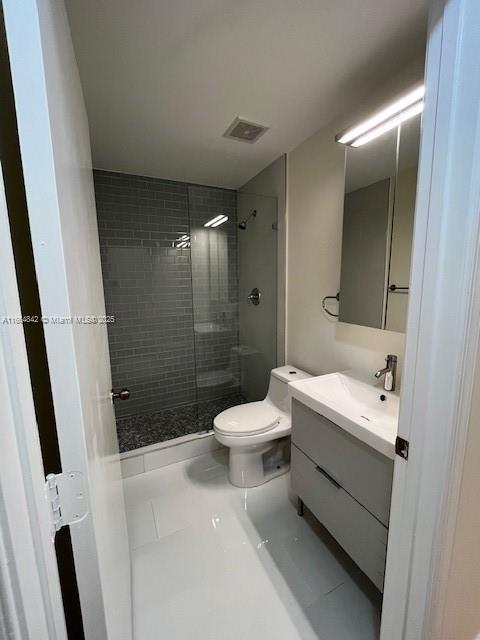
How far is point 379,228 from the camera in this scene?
1.42 m

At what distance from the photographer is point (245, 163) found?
2154 mm

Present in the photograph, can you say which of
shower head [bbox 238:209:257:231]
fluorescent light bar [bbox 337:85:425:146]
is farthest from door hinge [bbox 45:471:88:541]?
shower head [bbox 238:209:257:231]

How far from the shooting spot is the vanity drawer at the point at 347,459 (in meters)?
1.03

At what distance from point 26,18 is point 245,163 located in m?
1.97

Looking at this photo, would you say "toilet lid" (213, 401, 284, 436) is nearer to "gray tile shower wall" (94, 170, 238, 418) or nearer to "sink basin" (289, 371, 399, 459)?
"sink basin" (289, 371, 399, 459)

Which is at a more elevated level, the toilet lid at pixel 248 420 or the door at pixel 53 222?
the door at pixel 53 222

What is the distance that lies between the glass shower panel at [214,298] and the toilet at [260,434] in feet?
1.92

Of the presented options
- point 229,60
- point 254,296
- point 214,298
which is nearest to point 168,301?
point 214,298

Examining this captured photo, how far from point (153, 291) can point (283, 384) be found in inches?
59.4

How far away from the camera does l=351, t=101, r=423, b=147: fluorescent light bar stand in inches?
47.7

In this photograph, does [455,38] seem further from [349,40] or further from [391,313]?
[391,313]

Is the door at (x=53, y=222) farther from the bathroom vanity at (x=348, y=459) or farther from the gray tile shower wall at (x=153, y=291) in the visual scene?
the gray tile shower wall at (x=153, y=291)

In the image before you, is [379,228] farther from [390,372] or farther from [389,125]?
[390,372]

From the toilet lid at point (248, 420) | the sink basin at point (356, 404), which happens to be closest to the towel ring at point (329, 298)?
the sink basin at point (356, 404)
